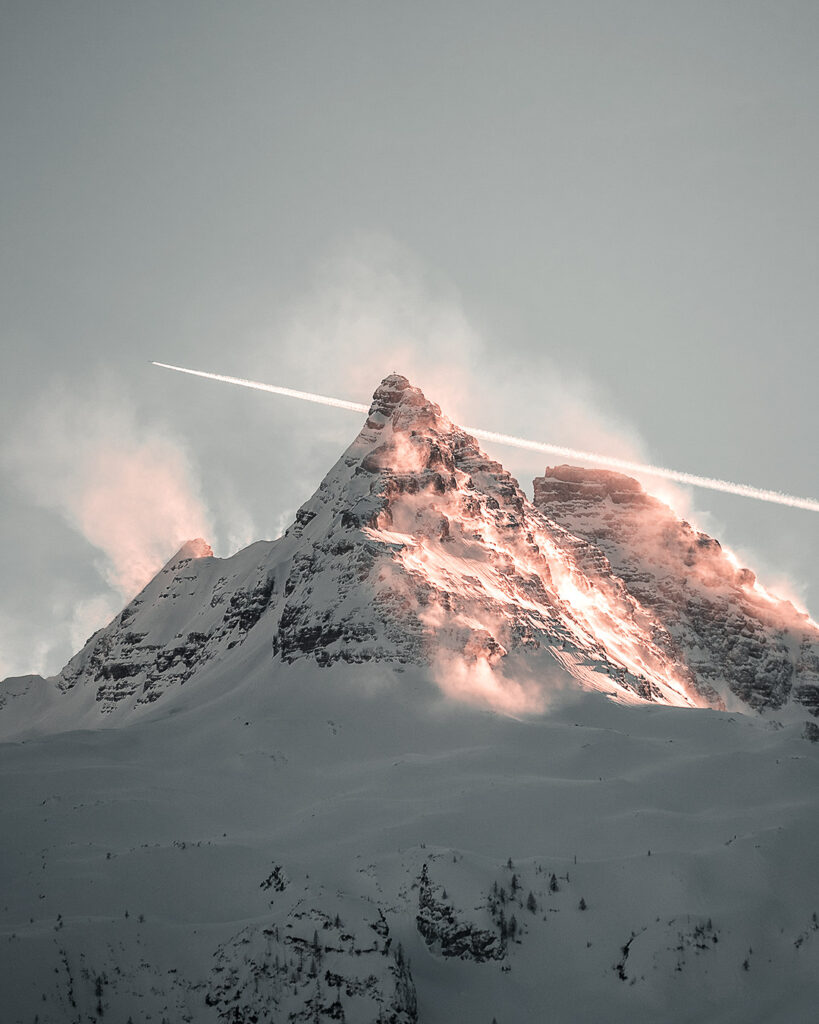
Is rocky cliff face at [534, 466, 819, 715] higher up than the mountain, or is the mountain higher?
rocky cliff face at [534, 466, 819, 715]

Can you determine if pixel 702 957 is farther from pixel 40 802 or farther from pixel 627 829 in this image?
pixel 40 802

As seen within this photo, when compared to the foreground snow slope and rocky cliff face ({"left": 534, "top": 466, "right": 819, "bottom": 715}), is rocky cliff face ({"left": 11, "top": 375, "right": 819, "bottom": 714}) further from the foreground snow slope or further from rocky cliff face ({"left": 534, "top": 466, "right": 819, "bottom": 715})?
the foreground snow slope

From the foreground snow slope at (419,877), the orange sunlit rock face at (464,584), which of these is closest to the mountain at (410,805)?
the foreground snow slope at (419,877)

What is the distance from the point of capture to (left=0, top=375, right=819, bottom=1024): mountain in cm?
3322

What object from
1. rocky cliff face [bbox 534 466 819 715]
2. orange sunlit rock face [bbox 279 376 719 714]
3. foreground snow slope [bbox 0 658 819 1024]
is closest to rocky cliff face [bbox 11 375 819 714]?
orange sunlit rock face [bbox 279 376 719 714]

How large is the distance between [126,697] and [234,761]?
55851 mm

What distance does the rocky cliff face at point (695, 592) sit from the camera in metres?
142

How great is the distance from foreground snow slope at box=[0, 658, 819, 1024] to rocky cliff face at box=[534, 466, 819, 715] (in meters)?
73.0

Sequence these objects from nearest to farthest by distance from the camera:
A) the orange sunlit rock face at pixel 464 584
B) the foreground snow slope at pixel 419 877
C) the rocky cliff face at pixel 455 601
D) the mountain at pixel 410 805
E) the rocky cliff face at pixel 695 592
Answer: the foreground snow slope at pixel 419 877 → the mountain at pixel 410 805 → the orange sunlit rock face at pixel 464 584 → the rocky cliff face at pixel 455 601 → the rocky cliff face at pixel 695 592

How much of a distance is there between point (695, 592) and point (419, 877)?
127894mm

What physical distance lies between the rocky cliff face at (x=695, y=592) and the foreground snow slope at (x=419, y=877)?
7300 centimetres

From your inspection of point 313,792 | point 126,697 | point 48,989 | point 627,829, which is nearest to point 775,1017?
point 627,829

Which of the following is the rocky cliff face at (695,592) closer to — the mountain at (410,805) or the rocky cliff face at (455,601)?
the rocky cliff face at (455,601)

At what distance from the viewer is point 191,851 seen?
44.4m
